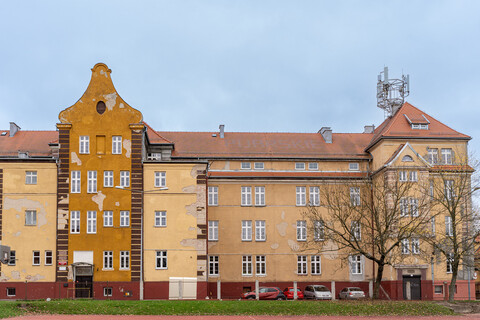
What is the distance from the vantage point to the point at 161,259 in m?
58.5

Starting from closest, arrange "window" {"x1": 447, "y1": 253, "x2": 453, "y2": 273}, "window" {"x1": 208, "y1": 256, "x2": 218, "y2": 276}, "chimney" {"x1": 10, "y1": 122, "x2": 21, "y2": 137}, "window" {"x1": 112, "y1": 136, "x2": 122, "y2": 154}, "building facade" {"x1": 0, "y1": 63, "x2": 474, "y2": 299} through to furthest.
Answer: "window" {"x1": 447, "y1": 253, "x2": 453, "y2": 273} < "building facade" {"x1": 0, "y1": 63, "x2": 474, "y2": 299} < "window" {"x1": 112, "y1": 136, "x2": 122, "y2": 154} < "window" {"x1": 208, "y1": 256, "x2": 218, "y2": 276} < "chimney" {"x1": 10, "y1": 122, "x2": 21, "y2": 137}

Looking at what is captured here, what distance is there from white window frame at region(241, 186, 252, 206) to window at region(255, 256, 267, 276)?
5.46 m

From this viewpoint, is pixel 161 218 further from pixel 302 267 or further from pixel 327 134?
pixel 327 134

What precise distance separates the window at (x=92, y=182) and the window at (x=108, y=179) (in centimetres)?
77

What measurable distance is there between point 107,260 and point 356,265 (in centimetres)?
2455

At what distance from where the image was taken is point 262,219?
67438 millimetres

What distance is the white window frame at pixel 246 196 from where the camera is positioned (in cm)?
6781

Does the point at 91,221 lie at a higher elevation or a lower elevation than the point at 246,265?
higher

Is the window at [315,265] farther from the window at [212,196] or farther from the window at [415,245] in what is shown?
the window at [212,196]

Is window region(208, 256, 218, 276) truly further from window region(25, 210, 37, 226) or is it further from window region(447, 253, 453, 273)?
window region(447, 253, 453, 273)

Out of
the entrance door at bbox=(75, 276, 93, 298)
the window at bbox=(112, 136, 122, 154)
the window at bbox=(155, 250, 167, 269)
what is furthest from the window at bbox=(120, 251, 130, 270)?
the window at bbox=(112, 136, 122, 154)

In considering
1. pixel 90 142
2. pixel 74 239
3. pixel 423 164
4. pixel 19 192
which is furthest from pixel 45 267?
pixel 423 164

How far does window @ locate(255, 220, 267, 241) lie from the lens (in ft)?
220

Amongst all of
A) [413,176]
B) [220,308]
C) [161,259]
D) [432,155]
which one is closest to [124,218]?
[161,259]
